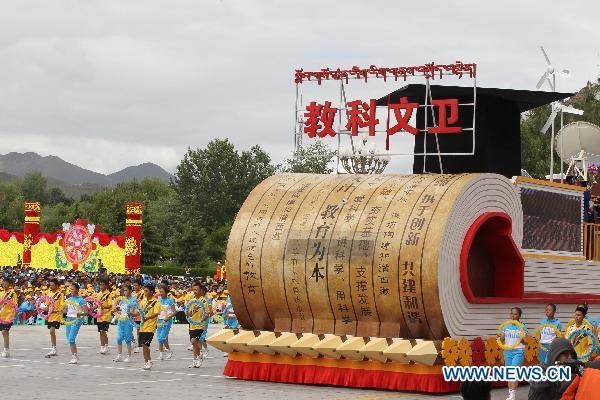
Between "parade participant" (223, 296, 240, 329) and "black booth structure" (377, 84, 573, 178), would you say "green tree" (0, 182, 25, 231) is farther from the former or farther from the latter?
"black booth structure" (377, 84, 573, 178)

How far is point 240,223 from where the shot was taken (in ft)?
78.5

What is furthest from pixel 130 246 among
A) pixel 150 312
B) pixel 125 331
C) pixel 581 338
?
pixel 581 338

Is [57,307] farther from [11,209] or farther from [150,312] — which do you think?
[11,209]

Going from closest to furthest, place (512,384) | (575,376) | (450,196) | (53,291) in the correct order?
(575,376) → (512,384) → (450,196) → (53,291)

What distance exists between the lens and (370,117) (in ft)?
80.5

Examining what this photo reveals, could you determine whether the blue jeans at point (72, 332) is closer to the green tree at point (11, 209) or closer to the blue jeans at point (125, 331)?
the blue jeans at point (125, 331)

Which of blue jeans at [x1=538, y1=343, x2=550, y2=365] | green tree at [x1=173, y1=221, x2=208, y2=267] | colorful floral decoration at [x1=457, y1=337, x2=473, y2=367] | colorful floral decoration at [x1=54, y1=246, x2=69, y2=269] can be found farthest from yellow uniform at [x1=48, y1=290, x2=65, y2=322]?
green tree at [x1=173, y1=221, x2=208, y2=267]

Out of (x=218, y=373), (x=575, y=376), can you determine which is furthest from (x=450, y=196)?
(x=575, y=376)

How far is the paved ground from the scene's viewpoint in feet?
64.8

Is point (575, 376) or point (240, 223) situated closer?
point (575, 376)

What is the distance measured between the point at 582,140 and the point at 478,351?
14.0 meters

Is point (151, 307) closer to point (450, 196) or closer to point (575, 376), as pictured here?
point (450, 196)

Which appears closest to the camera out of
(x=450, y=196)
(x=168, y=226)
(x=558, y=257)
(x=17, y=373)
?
(x=450, y=196)

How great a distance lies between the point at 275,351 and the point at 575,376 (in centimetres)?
1367
